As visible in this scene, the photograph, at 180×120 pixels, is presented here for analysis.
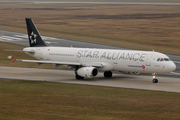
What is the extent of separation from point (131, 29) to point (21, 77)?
64.8 metres

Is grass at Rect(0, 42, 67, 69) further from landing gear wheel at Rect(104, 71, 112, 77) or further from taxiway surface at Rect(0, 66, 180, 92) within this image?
landing gear wheel at Rect(104, 71, 112, 77)

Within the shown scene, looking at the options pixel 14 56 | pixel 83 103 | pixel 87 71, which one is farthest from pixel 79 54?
pixel 14 56

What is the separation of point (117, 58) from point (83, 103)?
17166mm

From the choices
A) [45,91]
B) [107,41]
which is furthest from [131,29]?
[45,91]

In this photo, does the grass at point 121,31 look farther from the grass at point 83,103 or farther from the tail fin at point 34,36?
the grass at point 83,103

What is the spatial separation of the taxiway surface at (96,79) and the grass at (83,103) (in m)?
3.89

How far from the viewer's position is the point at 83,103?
3209cm

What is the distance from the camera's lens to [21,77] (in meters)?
51.1

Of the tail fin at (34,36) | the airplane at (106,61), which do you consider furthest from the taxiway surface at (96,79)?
the tail fin at (34,36)

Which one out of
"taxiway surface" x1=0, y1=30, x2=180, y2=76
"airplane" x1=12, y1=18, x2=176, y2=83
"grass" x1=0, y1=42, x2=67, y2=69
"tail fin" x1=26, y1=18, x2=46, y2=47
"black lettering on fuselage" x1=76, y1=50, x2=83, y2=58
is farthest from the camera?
"taxiway surface" x1=0, y1=30, x2=180, y2=76

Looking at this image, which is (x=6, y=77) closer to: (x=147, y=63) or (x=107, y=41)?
(x=147, y=63)

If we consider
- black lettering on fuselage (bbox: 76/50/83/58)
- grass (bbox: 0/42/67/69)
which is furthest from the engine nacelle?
grass (bbox: 0/42/67/69)

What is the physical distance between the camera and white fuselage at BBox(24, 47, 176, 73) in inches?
1778

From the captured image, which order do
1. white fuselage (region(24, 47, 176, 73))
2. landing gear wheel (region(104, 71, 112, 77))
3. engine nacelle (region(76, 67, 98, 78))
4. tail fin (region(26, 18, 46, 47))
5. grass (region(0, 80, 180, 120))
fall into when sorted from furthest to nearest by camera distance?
tail fin (region(26, 18, 46, 47)) → landing gear wheel (region(104, 71, 112, 77)) → engine nacelle (region(76, 67, 98, 78)) → white fuselage (region(24, 47, 176, 73)) → grass (region(0, 80, 180, 120))
